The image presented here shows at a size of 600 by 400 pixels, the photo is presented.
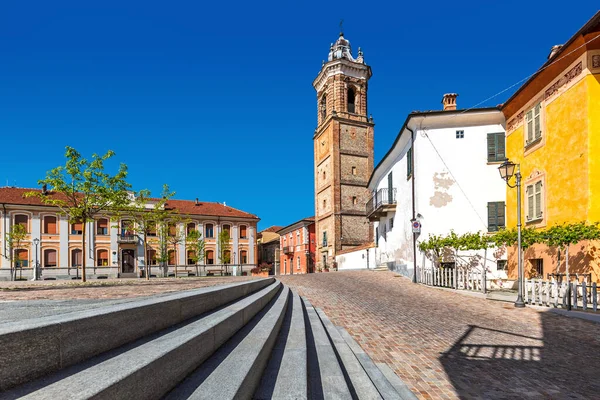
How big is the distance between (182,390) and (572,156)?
14.7m

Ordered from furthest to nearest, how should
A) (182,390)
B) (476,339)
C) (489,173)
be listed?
1. (489,173)
2. (476,339)
3. (182,390)

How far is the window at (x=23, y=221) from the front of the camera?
35084 mm

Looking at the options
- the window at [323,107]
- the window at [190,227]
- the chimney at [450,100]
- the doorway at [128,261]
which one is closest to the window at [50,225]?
the doorway at [128,261]

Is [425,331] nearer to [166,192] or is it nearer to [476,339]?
[476,339]

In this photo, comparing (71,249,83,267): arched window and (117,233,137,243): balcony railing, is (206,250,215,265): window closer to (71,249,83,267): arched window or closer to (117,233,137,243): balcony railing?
(117,233,137,243): balcony railing

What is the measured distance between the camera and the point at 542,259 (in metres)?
14.0

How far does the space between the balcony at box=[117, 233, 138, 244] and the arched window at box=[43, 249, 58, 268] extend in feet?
19.1

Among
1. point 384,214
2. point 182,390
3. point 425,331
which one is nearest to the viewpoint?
point 182,390

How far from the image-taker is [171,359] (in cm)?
215

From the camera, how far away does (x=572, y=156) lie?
41.0ft

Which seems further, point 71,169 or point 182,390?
point 71,169

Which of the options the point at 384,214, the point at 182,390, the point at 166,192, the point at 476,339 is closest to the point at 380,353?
the point at 476,339

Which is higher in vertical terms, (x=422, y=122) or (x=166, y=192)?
(x=422, y=122)

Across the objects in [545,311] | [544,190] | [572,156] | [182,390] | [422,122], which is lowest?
[545,311]
